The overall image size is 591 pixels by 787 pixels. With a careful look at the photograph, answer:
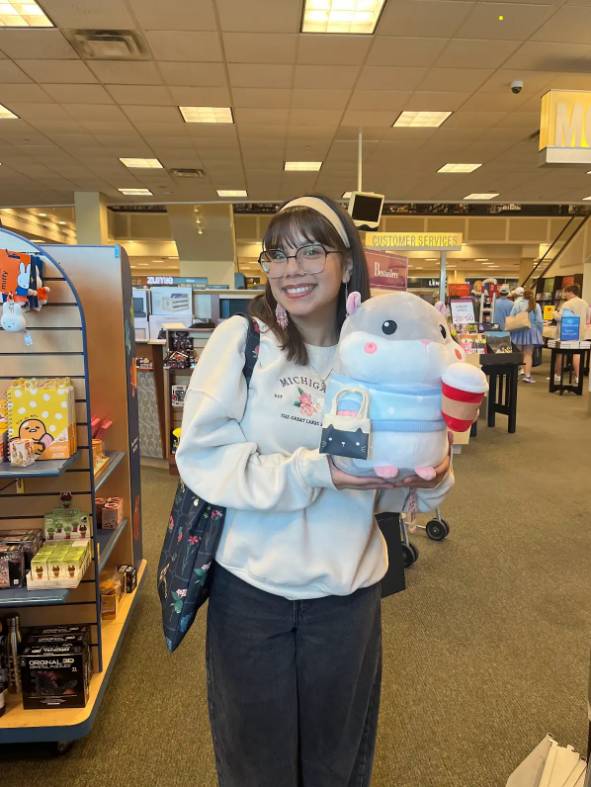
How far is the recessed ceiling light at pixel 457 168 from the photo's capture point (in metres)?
9.26

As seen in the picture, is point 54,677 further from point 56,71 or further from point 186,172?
point 186,172

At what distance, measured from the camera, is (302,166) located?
9.38m

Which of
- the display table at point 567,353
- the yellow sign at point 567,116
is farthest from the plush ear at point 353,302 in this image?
the display table at point 567,353

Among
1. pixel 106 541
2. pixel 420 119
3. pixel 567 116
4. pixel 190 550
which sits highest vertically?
pixel 420 119

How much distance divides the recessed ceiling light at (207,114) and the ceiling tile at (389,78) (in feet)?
5.71

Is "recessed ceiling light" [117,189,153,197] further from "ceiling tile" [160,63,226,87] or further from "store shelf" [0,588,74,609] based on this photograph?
"store shelf" [0,588,74,609]

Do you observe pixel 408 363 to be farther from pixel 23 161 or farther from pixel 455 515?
pixel 23 161

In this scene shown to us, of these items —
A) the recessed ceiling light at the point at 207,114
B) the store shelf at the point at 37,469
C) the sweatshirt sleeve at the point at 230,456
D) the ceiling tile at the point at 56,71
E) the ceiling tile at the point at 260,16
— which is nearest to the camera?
the sweatshirt sleeve at the point at 230,456

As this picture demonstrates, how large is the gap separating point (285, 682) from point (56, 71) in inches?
249

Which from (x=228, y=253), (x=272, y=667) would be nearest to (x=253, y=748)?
(x=272, y=667)

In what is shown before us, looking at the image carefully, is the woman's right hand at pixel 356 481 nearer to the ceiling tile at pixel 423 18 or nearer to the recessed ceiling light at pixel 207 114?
the ceiling tile at pixel 423 18

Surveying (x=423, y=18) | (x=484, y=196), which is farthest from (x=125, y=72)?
(x=484, y=196)

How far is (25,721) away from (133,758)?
0.36 metres

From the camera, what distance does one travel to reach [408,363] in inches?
34.6
